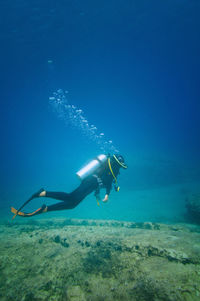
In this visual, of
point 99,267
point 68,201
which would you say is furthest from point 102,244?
point 68,201

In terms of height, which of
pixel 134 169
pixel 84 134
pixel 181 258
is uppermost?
pixel 84 134

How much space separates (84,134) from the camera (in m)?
52.3

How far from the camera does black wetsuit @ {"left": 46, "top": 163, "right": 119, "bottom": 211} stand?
188 inches

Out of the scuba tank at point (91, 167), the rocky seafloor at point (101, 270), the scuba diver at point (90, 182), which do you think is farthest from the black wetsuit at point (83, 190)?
the rocky seafloor at point (101, 270)

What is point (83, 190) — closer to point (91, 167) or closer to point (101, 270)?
point (91, 167)

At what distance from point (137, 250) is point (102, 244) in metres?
1.14

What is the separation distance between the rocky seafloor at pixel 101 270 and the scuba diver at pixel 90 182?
1291 mm

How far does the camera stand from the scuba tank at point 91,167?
5285 mm

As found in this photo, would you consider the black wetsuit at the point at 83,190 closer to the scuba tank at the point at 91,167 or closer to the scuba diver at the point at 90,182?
the scuba diver at the point at 90,182

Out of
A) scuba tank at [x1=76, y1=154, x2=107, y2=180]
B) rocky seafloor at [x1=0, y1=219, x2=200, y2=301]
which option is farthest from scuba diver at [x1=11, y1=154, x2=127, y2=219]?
rocky seafloor at [x1=0, y1=219, x2=200, y2=301]

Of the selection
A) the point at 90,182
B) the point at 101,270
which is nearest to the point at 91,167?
the point at 90,182

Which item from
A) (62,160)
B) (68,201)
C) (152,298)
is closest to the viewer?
(152,298)

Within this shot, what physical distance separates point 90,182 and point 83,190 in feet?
1.33

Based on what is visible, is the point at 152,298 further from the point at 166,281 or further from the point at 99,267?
the point at 99,267
